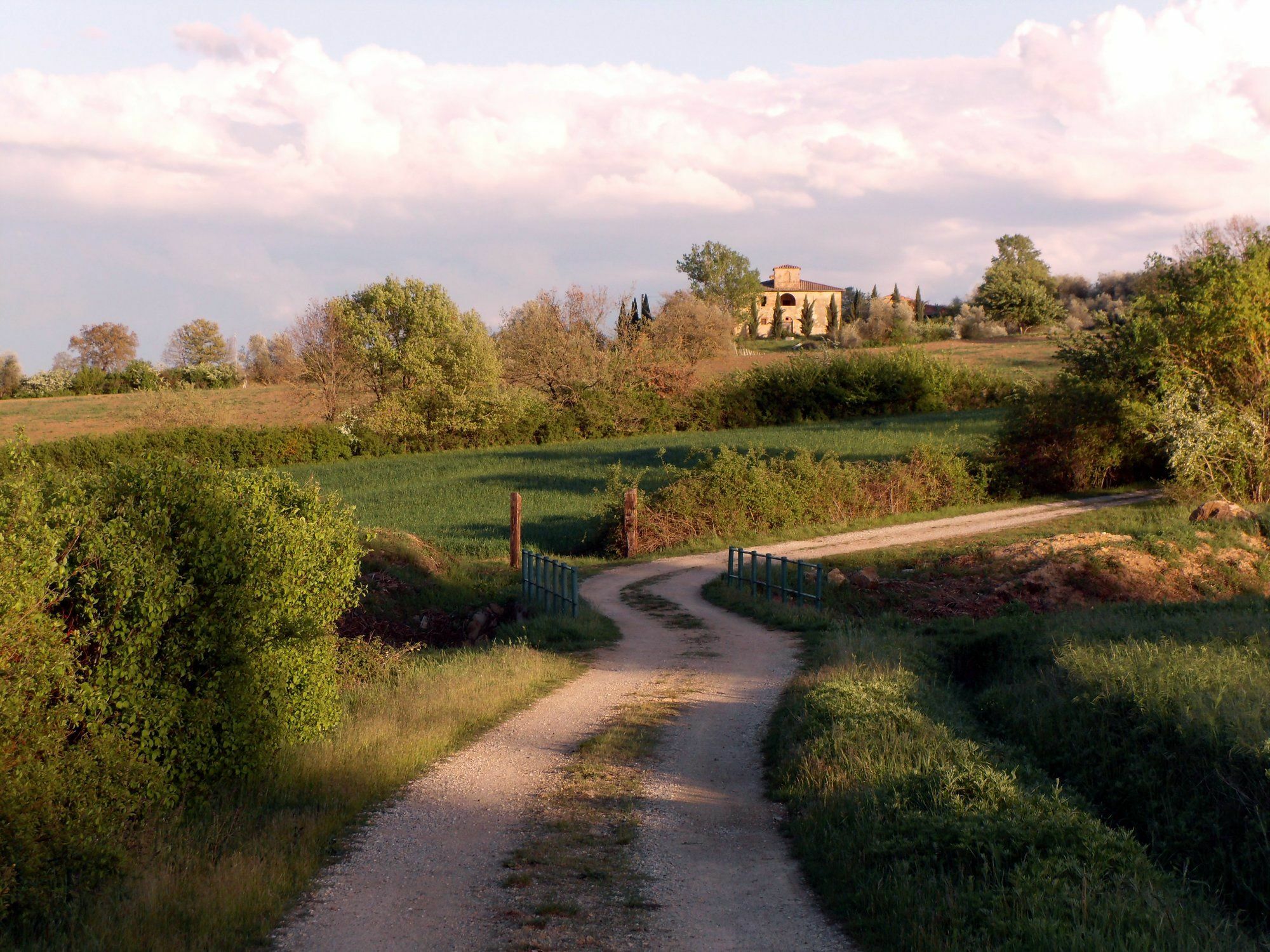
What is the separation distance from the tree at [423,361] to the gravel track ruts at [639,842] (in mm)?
48658

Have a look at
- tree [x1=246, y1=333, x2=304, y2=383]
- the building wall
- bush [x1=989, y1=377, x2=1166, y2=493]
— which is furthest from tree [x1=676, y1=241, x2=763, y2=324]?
bush [x1=989, y1=377, x2=1166, y2=493]

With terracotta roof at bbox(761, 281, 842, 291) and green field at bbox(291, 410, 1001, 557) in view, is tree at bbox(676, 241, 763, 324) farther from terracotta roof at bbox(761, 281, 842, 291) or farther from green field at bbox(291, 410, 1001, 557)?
green field at bbox(291, 410, 1001, 557)

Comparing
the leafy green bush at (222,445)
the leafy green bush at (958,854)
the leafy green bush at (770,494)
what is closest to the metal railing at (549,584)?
the leafy green bush at (770,494)

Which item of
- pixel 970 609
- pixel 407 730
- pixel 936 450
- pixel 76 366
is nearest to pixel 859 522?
pixel 936 450

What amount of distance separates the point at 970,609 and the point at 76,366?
11076 centimetres

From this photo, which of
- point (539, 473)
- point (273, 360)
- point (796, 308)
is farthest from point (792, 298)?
point (539, 473)

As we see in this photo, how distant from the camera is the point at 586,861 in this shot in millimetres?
6840

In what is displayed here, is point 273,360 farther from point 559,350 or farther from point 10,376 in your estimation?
point 559,350

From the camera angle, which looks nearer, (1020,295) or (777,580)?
(777,580)

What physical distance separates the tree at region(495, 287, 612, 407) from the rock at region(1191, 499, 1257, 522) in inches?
1580

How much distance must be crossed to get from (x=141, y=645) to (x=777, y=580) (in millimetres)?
15072

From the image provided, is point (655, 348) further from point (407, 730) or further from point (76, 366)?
point (76, 366)

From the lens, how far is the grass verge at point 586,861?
5.77 m

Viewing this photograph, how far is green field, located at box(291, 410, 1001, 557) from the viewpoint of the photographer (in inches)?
1225
